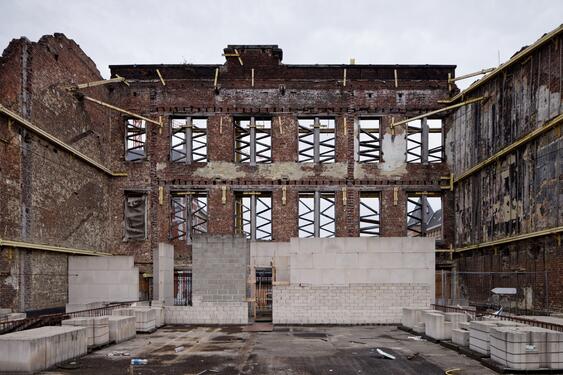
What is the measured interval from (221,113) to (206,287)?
10177 mm

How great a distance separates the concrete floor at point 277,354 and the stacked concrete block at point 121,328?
0.31 m

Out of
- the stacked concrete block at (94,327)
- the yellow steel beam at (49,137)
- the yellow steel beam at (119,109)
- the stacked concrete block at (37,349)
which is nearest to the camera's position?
the stacked concrete block at (37,349)

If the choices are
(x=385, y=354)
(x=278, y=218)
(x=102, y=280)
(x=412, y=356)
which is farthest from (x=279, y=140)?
(x=412, y=356)

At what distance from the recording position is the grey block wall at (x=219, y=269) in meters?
18.9

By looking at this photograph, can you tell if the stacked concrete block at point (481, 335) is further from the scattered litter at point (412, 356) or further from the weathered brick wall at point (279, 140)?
the weathered brick wall at point (279, 140)

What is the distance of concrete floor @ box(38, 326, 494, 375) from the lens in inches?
421

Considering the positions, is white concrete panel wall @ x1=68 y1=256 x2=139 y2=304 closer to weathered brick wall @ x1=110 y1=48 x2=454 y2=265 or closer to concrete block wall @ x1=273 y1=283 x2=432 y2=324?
weathered brick wall @ x1=110 y1=48 x2=454 y2=265

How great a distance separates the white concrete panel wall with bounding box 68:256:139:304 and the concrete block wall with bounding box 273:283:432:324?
5937 millimetres

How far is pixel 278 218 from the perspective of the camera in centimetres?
2552

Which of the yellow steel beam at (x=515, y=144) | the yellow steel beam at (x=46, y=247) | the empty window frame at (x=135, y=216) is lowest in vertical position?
the yellow steel beam at (x=46, y=247)

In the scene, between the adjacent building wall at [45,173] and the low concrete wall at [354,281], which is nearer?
the adjacent building wall at [45,173]

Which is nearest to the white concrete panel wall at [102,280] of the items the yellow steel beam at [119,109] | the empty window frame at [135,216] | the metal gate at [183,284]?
the metal gate at [183,284]

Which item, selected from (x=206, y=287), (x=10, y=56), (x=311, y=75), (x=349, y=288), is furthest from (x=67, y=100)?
(x=349, y=288)

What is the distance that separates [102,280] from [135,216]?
5684mm
